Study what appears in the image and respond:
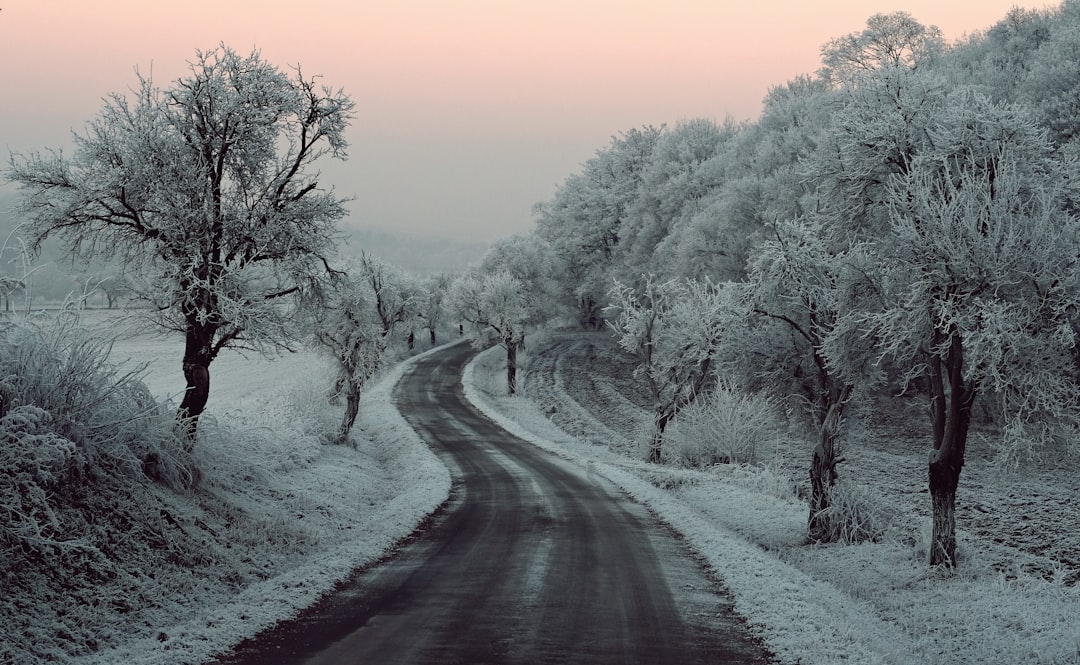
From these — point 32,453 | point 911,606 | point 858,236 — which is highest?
point 858,236

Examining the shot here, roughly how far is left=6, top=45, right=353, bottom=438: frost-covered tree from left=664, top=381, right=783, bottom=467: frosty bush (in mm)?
19803

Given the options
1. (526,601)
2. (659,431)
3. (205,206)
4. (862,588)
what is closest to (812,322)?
(862,588)

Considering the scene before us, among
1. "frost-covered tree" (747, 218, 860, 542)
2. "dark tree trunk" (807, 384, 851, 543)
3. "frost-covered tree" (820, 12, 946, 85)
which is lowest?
"dark tree trunk" (807, 384, 851, 543)

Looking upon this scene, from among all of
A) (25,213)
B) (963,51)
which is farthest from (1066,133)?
(25,213)

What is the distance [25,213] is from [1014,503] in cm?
2739

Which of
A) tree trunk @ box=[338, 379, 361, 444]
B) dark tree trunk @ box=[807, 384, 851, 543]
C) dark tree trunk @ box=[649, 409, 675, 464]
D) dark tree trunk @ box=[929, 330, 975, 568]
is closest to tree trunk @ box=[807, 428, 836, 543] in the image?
dark tree trunk @ box=[807, 384, 851, 543]

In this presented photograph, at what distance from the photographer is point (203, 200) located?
15.1 m

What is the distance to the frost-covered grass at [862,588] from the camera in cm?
987

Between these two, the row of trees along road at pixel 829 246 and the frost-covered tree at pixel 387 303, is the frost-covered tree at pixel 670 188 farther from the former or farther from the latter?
the row of trees along road at pixel 829 246

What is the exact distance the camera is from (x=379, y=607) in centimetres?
1011

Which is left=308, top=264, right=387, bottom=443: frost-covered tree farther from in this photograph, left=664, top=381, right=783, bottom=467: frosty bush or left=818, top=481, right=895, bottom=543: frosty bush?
left=818, top=481, right=895, bottom=543: frosty bush

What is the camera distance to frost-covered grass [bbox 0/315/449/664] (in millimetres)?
8211

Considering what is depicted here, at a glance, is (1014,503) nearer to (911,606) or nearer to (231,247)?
(911,606)

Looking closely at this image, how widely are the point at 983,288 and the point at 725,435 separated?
62.3ft
